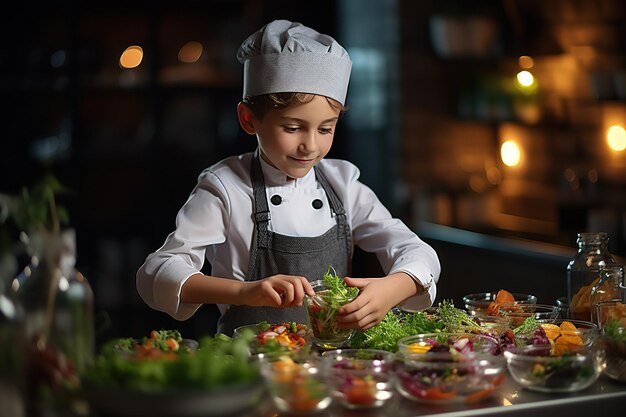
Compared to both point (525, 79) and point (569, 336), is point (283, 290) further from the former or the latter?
point (525, 79)

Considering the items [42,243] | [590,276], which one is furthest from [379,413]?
[590,276]

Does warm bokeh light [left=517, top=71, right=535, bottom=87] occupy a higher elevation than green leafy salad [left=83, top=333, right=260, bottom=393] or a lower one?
higher

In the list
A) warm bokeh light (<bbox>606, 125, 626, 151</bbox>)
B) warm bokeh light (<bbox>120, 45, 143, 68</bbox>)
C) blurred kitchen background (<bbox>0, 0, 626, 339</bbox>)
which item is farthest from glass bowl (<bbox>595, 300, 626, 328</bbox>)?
warm bokeh light (<bbox>120, 45, 143, 68</bbox>)

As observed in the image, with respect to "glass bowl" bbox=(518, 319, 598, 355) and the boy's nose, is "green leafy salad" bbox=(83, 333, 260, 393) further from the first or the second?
the boy's nose

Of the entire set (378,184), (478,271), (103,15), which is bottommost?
(478,271)

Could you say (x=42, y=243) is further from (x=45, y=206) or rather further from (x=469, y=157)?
(x=469, y=157)

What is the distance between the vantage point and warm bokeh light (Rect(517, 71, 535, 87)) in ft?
16.1

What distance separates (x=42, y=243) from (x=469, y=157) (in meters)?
4.14

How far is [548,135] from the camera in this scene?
494cm

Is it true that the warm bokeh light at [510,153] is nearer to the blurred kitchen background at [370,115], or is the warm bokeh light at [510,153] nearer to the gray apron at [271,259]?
the blurred kitchen background at [370,115]

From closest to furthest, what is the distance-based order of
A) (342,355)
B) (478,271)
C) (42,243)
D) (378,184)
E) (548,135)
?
(42,243) → (342,355) → (478,271) → (548,135) → (378,184)

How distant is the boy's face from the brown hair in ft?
0.04

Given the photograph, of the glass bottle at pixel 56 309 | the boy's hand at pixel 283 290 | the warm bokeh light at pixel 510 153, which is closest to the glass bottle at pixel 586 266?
→ the boy's hand at pixel 283 290

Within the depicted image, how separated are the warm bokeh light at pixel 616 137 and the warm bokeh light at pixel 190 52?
7.47ft
